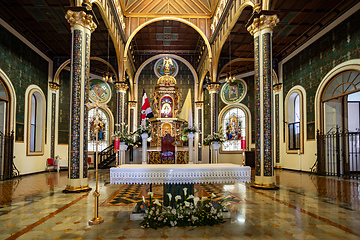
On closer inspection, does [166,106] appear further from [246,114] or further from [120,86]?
[246,114]

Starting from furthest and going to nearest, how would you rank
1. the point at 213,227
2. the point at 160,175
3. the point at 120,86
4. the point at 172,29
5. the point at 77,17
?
1. the point at 172,29
2. the point at 120,86
3. the point at 77,17
4. the point at 160,175
5. the point at 213,227

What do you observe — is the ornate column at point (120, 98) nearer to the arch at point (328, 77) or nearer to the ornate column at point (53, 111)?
the ornate column at point (53, 111)

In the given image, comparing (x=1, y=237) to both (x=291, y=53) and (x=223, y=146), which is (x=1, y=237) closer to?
(x=291, y=53)

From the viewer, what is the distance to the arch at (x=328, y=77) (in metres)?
10.7

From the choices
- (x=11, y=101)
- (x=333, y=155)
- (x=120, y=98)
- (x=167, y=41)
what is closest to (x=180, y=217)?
(x=333, y=155)

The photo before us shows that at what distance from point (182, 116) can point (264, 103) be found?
1063cm

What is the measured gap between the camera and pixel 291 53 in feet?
52.0

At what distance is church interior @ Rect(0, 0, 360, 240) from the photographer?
16.6ft

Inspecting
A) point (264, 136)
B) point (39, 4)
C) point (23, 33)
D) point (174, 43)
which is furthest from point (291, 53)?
point (23, 33)

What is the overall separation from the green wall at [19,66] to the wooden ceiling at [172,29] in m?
0.61

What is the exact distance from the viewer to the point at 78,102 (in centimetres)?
806

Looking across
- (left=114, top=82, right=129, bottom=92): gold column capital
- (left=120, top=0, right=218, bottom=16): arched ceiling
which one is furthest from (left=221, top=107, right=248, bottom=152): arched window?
(left=114, top=82, right=129, bottom=92): gold column capital

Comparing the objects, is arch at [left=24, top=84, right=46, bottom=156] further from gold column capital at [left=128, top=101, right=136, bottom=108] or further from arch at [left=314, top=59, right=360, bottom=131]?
arch at [left=314, top=59, right=360, bottom=131]

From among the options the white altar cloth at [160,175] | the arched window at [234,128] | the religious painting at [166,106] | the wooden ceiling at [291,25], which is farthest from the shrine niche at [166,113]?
the white altar cloth at [160,175]
